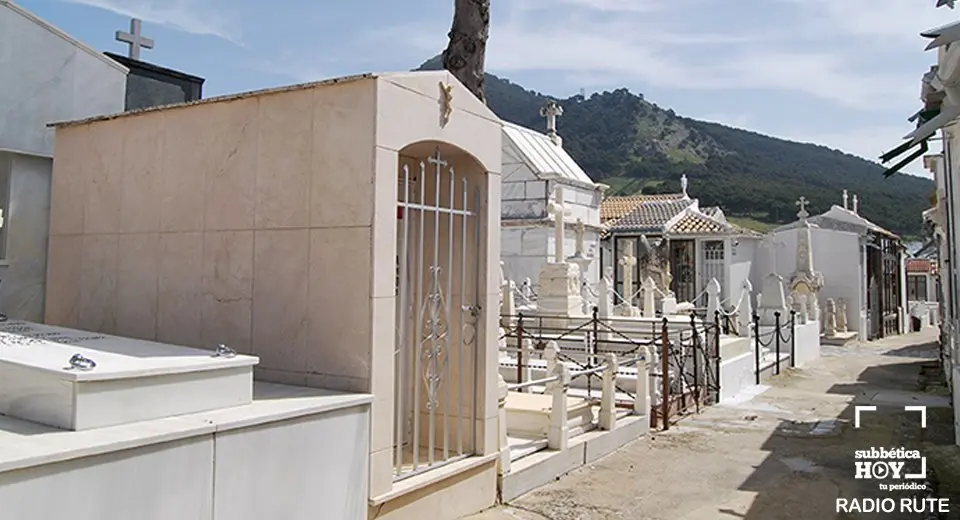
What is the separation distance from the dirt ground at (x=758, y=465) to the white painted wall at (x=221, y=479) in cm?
170

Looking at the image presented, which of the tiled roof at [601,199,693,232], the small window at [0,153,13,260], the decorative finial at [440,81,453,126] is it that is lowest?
the small window at [0,153,13,260]

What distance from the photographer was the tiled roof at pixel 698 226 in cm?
2962

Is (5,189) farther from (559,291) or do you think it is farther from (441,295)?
(559,291)

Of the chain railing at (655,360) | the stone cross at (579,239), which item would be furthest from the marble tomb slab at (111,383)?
the stone cross at (579,239)

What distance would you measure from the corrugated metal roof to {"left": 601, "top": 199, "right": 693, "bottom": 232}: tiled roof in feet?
18.6

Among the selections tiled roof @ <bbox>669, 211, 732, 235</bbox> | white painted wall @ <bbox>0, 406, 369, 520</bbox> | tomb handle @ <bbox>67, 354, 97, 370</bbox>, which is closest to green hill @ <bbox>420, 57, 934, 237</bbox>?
tiled roof @ <bbox>669, 211, 732, 235</bbox>

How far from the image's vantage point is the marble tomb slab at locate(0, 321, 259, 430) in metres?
3.21

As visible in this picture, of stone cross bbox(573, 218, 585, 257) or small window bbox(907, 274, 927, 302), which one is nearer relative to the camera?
stone cross bbox(573, 218, 585, 257)

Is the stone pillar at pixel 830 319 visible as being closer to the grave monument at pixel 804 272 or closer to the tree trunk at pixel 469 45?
the grave monument at pixel 804 272

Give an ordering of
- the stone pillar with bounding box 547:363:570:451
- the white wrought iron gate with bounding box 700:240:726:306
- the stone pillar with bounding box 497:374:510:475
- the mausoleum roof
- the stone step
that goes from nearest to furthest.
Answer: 1. the stone pillar with bounding box 497:374:510:475
2. the stone pillar with bounding box 547:363:570:451
3. the stone step
4. the white wrought iron gate with bounding box 700:240:726:306
5. the mausoleum roof

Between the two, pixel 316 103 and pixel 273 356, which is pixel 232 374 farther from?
pixel 316 103

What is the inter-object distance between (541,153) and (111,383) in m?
22.5

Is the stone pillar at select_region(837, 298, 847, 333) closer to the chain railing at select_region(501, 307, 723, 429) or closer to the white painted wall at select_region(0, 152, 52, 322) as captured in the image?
the chain railing at select_region(501, 307, 723, 429)

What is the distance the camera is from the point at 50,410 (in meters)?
3.25
